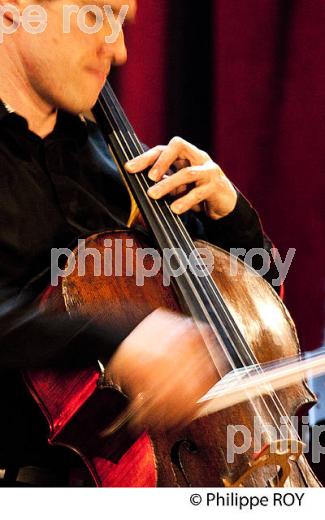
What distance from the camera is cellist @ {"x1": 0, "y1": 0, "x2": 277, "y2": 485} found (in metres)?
0.83

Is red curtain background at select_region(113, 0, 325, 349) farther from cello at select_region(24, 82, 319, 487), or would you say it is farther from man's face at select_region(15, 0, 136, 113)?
cello at select_region(24, 82, 319, 487)

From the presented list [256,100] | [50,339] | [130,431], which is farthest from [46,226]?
[256,100]

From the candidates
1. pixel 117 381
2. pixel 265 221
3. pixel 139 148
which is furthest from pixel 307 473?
pixel 265 221

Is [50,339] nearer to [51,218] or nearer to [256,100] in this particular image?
[51,218]

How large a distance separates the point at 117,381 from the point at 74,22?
52 cm

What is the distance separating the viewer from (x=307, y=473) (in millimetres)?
827

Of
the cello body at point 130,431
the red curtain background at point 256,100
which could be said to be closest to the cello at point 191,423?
the cello body at point 130,431

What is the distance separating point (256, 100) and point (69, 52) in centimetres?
64

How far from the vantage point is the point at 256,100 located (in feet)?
5.05

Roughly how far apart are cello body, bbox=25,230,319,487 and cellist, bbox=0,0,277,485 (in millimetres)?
21

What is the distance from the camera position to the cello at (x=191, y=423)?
80cm

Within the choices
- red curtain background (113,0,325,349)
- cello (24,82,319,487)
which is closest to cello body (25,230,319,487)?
cello (24,82,319,487)

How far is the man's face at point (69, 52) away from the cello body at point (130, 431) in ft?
0.78
